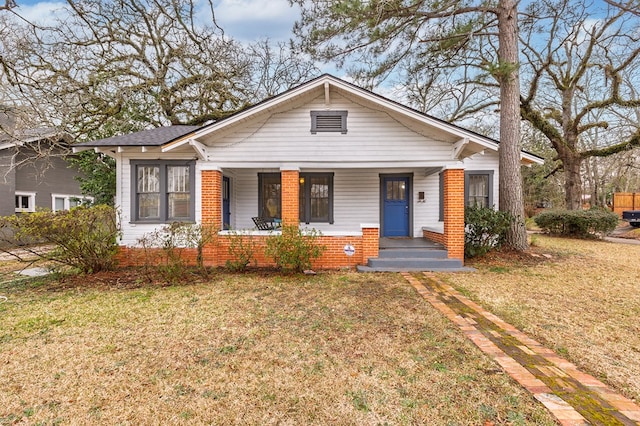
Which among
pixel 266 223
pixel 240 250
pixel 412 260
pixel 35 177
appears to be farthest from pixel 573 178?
pixel 35 177

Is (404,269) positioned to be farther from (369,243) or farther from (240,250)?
(240,250)

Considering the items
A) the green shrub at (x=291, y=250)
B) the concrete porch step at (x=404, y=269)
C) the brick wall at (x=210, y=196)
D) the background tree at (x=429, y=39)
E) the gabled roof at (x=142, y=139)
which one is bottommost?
the concrete porch step at (x=404, y=269)

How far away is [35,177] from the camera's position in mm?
12719

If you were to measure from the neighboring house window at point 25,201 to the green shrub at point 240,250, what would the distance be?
10519mm

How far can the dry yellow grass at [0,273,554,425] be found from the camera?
256 centimetres

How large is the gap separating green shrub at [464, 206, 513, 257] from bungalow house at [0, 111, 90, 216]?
14.1m

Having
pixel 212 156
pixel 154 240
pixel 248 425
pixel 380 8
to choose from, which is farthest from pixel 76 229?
pixel 380 8

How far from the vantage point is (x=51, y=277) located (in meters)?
7.20

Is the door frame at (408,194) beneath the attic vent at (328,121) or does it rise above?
beneath

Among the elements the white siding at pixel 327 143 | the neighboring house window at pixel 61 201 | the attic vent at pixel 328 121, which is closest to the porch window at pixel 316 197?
the white siding at pixel 327 143

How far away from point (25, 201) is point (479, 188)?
18.4 meters

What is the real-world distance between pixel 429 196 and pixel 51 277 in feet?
36.3

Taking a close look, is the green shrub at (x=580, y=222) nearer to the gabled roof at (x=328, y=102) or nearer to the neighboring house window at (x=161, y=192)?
the gabled roof at (x=328, y=102)

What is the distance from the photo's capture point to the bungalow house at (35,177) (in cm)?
1146
